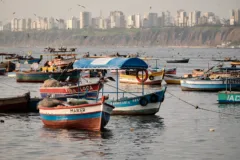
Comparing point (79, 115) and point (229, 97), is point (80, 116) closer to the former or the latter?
point (79, 115)

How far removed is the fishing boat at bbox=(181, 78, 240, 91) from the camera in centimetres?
Answer: 5950

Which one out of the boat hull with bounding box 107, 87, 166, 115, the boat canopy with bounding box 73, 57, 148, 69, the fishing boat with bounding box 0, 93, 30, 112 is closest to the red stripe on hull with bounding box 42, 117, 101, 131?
the boat canopy with bounding box 73, 57, 148, 69

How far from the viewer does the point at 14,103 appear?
137 feet

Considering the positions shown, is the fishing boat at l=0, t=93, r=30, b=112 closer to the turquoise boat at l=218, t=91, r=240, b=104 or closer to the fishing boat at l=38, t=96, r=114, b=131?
the fishing boat at l=38, t=96, r=114, b=131

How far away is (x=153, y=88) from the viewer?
223 feet

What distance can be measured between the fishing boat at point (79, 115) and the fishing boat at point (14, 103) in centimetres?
600

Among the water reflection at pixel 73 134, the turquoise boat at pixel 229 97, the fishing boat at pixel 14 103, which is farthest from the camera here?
the turquoise boat at pixel 229 97

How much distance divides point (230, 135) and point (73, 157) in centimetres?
952

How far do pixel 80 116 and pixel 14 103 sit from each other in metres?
8.46

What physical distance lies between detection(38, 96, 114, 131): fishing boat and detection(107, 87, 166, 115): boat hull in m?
5.27

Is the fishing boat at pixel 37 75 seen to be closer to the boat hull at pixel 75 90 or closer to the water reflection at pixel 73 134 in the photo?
the boat hull at pixel 75 90

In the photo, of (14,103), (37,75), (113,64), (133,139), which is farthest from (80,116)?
(37,75)

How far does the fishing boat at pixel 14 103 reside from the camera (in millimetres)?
41844

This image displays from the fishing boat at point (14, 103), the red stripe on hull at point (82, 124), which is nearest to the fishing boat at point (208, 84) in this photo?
the fishing boat at point (14, 103)
